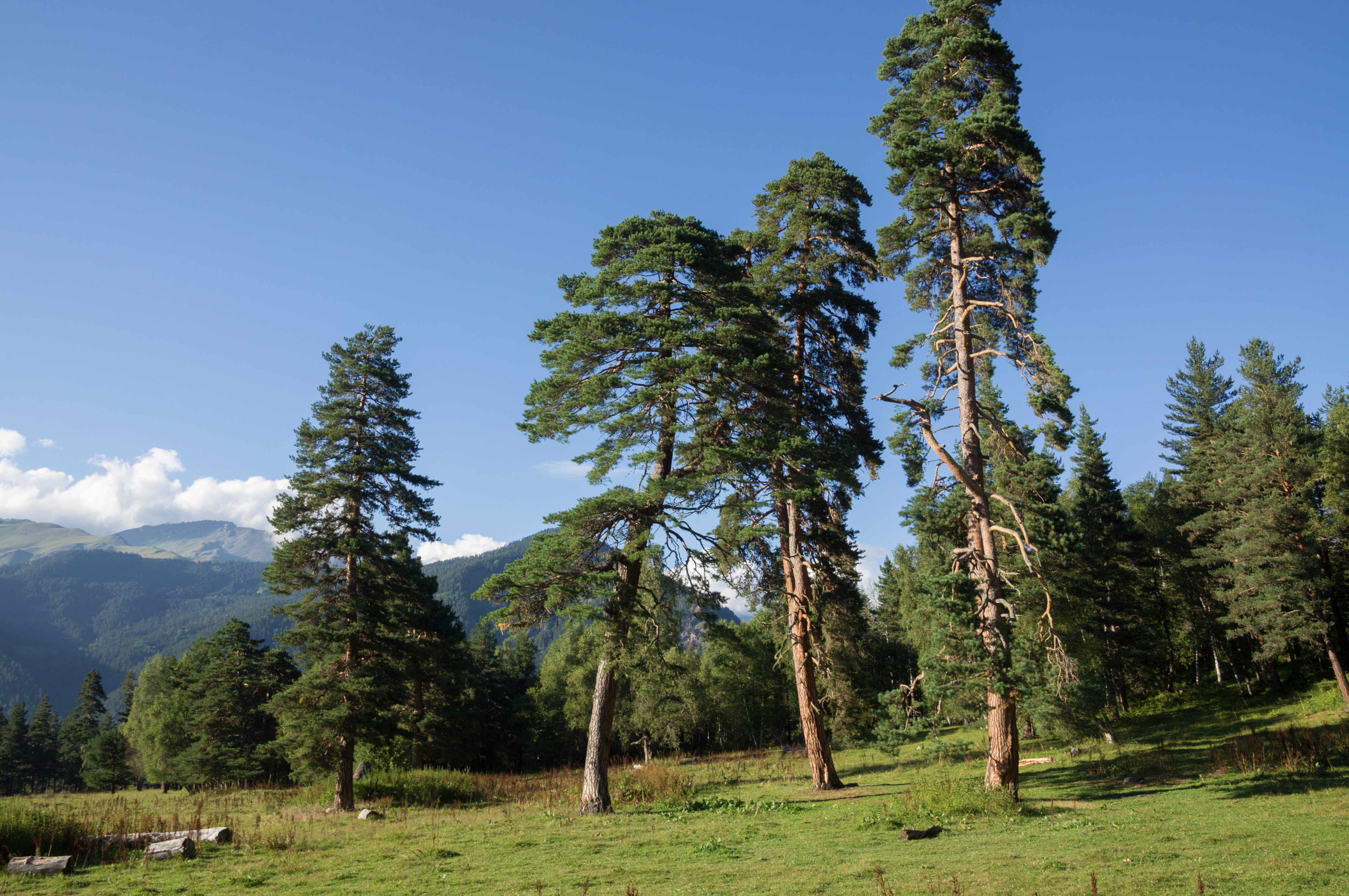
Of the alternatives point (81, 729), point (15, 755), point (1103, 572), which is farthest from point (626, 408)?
point (81, 729)

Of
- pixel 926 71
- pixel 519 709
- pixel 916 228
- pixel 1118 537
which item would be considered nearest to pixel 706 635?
pixel 916 228

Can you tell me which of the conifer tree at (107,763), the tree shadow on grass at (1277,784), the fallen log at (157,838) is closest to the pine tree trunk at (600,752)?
the fallen log at (157,838)

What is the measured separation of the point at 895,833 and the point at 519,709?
49186 mm

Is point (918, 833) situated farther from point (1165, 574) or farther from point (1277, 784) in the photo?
point (1165, 574)

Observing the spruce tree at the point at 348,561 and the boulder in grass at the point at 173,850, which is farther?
the spruce tree at the point at 348,561

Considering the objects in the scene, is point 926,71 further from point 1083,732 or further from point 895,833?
point 1083,732

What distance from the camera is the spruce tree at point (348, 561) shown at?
21.0 meters

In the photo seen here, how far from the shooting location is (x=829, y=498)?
68.4 feet

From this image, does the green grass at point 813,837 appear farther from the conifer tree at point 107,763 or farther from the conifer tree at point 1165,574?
the conifer tree at point 107,763

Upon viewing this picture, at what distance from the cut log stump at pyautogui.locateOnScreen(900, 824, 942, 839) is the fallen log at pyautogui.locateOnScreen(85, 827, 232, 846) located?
12716 millimetres

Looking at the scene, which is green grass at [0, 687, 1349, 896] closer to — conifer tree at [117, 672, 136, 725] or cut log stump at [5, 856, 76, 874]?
cut log stump at [5, 856, 76, 874]

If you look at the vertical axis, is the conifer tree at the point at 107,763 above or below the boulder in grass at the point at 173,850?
below

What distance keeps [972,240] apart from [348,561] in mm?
21695

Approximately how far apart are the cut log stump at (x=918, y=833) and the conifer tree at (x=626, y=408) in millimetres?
6514
